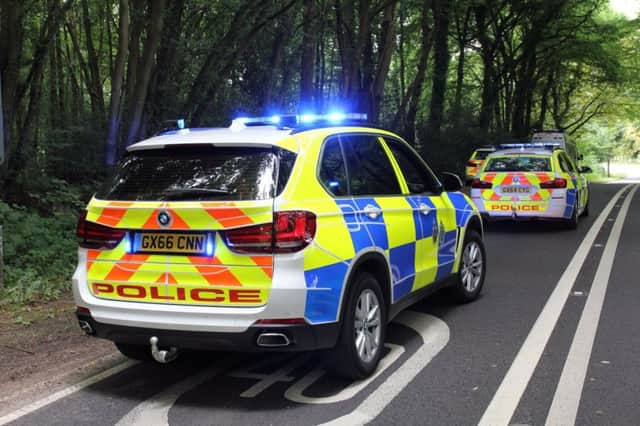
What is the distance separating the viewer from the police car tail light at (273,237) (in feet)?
12.8

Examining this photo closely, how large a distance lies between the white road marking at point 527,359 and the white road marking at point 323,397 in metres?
0.83

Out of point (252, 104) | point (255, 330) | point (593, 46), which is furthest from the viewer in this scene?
point (593, 46)

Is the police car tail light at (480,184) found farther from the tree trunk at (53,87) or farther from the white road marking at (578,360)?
the tree trunk at (53,87)

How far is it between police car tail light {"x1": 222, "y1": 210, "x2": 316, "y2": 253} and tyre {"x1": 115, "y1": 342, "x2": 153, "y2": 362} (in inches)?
55.6

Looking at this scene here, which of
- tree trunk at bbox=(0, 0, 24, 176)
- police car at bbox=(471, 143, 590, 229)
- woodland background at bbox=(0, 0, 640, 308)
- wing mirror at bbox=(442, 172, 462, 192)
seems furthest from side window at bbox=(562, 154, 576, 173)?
tree trunk at bbox=(0, 0, 24, 176)

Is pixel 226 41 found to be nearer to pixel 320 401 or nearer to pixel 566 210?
A: pixel 566 210

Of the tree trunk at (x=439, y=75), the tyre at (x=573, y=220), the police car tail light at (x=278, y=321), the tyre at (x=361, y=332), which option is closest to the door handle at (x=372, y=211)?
the tyre at (x=361, y=332)

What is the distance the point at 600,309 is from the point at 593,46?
33.5 m

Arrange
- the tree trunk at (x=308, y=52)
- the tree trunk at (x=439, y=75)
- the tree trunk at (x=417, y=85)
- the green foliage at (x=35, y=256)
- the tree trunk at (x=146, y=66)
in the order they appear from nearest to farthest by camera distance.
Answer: the green foliage at (x=35, y=256)
the tree trunk at (x=146, y=66)
the tree trunk at (x=308, y=52)
the tree trunk at (x=417, y=85)
the tree trunk at (x=439, y=75)

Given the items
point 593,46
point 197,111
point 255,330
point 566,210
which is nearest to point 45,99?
point 197,111

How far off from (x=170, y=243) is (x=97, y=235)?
0.57 meters

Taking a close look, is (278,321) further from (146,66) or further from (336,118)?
(146,66)

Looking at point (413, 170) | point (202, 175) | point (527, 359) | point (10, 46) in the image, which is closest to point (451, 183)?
point (413, 170)

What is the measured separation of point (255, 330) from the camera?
391 cm
